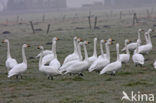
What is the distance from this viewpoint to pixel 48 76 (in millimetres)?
15922

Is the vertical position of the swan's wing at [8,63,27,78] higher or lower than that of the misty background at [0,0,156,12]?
lower

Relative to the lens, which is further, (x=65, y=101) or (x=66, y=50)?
(x=66, y=50)

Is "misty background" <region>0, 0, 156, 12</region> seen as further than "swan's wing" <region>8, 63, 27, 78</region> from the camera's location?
Yes

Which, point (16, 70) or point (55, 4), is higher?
point (55, 4)

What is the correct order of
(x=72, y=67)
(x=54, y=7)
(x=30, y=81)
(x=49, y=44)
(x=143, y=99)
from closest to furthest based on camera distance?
1. (x=143, y=99)
2. (x=30, y=81)
3. (x=72, y=67)
4. (x=49, y=44)
5. (x=54, y=7)

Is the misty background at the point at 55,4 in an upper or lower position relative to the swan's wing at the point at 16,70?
upper

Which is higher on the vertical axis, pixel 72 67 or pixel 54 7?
pixel 54 7

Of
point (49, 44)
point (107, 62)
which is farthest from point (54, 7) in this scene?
point (107, 62)

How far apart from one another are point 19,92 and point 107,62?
4.48 m

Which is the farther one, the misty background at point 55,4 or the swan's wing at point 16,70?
the misty background at point 55,4

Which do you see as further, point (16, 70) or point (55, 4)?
point (55, 4)

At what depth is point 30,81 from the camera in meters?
14.9

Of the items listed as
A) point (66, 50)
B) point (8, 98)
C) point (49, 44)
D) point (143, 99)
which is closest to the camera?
point (143, 99)

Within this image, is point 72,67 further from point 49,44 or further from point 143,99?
point 49,44
